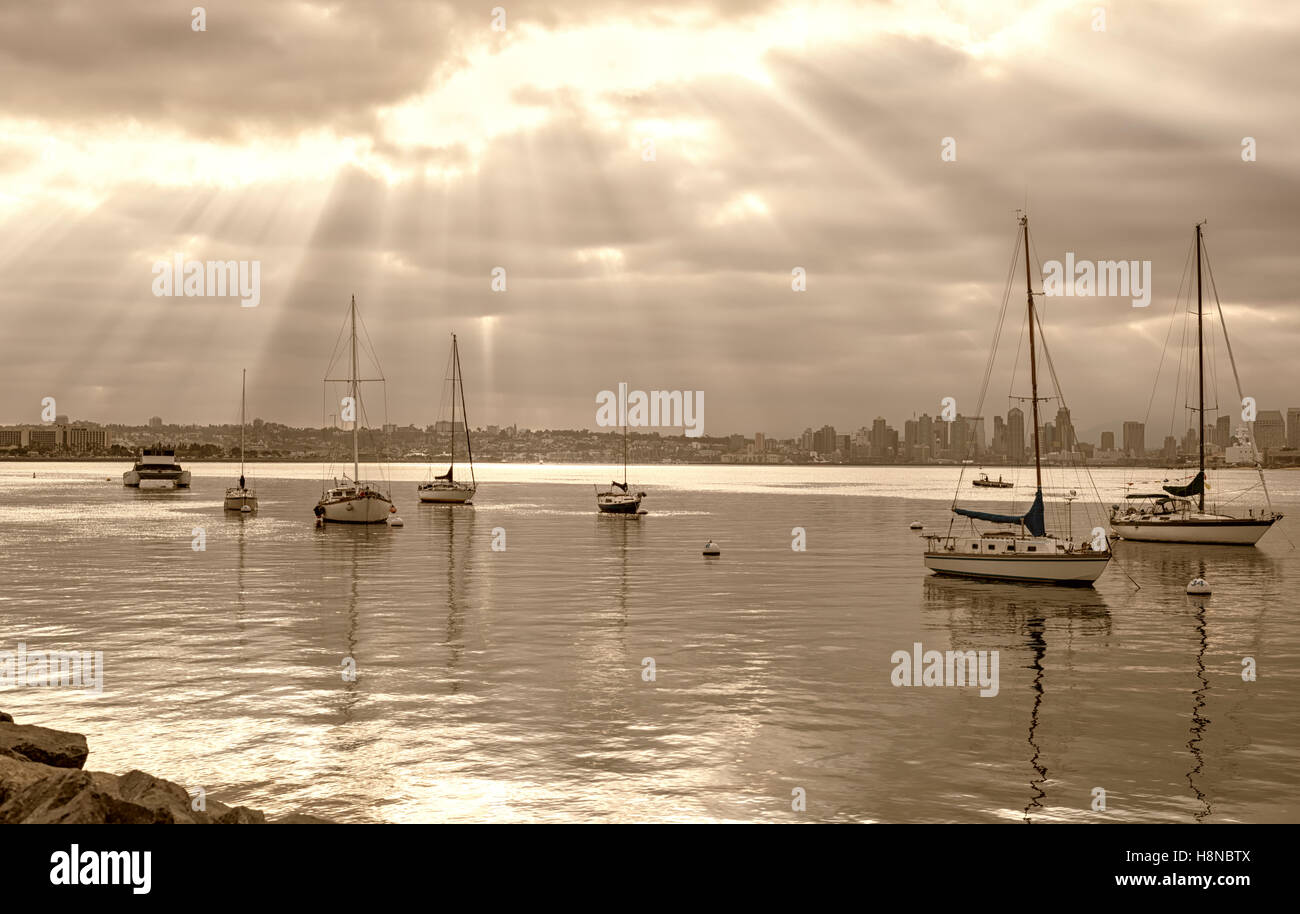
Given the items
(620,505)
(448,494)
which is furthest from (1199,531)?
(448,494)

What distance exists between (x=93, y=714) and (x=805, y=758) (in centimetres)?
1588

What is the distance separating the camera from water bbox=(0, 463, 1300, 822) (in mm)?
17406

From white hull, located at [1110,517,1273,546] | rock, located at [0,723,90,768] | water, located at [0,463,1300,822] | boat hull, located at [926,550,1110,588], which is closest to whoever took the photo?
rock, located at [0,723,90,768]

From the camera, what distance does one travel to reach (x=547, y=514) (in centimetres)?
11700

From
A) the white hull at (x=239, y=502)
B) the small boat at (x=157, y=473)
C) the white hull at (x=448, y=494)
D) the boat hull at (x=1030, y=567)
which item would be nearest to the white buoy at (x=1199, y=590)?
the boat hull at (x=1030, y=567)

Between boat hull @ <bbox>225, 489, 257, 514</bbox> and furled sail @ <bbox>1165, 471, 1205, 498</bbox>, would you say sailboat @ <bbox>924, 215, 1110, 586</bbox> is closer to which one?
furled sail @ <bbox>1165, 471, 1205, 498</bbox>

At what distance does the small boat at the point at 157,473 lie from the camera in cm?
18662

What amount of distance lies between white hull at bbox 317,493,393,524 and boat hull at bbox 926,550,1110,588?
55.2 m

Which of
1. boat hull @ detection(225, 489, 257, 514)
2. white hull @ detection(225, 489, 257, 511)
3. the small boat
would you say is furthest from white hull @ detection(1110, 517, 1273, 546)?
the small boat

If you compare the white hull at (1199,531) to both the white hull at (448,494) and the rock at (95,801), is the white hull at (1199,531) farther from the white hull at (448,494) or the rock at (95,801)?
the rock at (95,801)

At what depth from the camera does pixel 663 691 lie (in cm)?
2559
